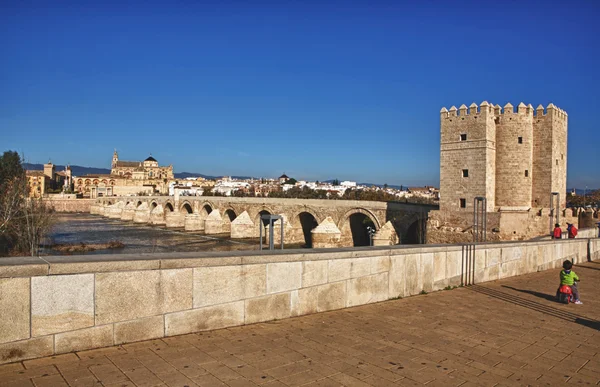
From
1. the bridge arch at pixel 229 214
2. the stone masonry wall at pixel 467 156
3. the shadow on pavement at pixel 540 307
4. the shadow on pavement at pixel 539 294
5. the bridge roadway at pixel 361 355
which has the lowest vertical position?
the bridge arch at pixel 229 214

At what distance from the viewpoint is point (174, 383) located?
9.49ft

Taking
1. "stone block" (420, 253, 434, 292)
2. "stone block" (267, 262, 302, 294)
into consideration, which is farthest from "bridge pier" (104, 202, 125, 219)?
"stone block" (267, 262, 302, 294)

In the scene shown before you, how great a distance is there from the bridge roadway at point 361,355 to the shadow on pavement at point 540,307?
0.04 metres

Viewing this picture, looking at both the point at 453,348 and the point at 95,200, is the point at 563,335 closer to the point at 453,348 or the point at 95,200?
the point at 453,348

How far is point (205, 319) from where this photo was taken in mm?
4066

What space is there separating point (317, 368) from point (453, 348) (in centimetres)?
144

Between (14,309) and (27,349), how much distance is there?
31 centimetres

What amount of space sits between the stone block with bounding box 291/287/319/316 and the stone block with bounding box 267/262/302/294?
9cm

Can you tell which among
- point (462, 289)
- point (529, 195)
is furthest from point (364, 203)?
point (462, 289)

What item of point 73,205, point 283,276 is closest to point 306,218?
point 283,276

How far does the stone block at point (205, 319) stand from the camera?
387 centimetres

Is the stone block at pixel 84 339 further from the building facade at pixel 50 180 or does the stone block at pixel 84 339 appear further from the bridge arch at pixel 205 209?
the building facade at pixel 50 180

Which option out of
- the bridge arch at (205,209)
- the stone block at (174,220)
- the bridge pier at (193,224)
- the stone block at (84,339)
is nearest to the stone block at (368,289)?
the stone block at (84,339)

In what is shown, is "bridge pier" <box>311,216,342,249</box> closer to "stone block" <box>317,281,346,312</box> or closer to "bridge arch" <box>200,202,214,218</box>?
"stone block" <box>317,281,346,312</box>
